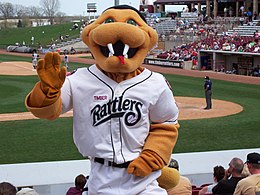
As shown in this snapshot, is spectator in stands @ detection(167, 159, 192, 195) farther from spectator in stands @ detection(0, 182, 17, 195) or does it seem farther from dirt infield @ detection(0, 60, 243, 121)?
dirt infield @ detection(0, 60, 243, 121)

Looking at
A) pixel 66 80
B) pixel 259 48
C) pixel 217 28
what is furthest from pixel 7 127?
pixel 217 28

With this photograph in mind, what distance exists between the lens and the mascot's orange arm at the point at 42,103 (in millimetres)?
3049

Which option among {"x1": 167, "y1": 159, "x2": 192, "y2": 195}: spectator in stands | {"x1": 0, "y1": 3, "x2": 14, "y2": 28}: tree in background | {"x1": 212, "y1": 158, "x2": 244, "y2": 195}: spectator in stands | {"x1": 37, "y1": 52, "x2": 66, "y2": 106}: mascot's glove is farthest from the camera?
{"x1": 0, "y1": 3, "x2": 14, "y2": 28}: tree in background

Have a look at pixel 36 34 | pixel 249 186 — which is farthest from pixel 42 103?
pixel 36 34

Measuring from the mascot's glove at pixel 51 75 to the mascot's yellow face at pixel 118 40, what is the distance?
32 centimetres

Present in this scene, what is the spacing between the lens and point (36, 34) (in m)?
70.9

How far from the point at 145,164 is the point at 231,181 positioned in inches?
88.8

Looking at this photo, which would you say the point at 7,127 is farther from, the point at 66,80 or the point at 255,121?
the point at 66,80

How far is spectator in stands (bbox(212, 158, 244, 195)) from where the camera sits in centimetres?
509

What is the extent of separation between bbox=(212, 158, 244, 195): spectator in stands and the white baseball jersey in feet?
6.86

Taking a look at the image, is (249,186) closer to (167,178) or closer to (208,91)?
(167,178)

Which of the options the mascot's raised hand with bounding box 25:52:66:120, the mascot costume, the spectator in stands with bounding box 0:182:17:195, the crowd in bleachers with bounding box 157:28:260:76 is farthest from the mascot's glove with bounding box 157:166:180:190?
the crowd in bleachers with bounding box 157:28:260:76

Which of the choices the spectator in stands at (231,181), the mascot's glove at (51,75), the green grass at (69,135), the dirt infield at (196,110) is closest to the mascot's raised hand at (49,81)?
the mascot's glove at (51,75)

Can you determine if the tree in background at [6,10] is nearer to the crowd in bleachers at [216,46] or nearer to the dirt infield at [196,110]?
the crowd in bleachers at [216,46]
